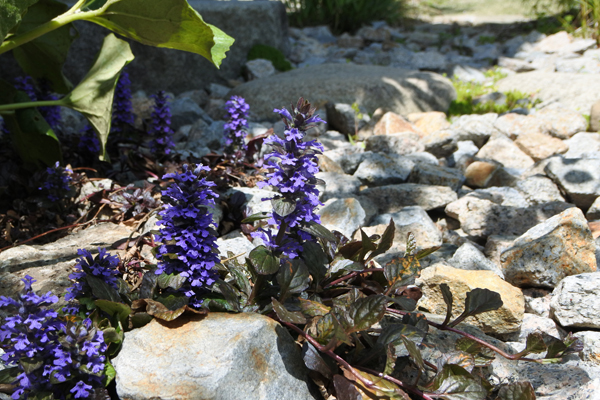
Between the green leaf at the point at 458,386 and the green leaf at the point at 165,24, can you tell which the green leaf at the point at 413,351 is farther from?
the green leaf at the point at 165,24

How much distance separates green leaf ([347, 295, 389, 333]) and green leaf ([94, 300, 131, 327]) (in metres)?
0.83

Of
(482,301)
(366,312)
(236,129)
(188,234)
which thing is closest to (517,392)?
(482,301)

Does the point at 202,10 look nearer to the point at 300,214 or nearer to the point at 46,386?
the point at 300,214

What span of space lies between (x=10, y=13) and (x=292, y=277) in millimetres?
1930

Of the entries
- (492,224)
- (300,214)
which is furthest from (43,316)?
(492,224)

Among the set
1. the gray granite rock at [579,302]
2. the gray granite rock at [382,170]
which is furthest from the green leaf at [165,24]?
the gray granite rock at [579,302]

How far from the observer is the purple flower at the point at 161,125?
11.7 feet

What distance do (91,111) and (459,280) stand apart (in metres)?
2.36

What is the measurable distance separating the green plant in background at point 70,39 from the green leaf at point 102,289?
124cm

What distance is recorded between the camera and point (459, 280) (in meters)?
2.44

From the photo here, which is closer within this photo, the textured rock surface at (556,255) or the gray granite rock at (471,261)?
the textured rock surface at (556,255)

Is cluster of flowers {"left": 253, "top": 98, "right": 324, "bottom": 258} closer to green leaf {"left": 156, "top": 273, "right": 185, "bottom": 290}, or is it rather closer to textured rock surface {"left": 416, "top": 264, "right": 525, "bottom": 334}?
green leaf {"left": 156, "top": 273, "right": 185, "bottom": 290}

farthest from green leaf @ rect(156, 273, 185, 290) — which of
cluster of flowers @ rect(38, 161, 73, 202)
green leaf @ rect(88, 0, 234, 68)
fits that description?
cluster of flowers @ rect(38, 161, 73, 202)

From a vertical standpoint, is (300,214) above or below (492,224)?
above
